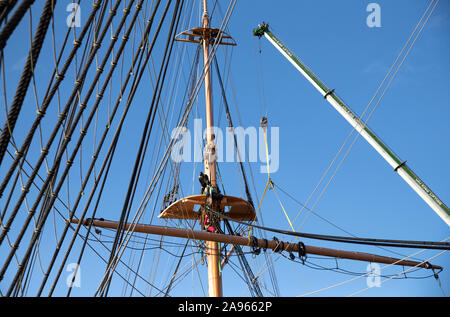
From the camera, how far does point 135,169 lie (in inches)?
263

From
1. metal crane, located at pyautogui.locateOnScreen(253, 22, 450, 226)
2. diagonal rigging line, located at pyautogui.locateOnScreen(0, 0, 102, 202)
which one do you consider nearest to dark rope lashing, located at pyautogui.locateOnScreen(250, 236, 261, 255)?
metal crane, located at pyautogui.locateOnScreen(253, 22, 450, 226)

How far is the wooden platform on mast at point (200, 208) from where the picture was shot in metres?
16.6

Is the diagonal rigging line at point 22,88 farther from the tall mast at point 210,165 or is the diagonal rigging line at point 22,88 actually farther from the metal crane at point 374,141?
the tall mast at point 210,165

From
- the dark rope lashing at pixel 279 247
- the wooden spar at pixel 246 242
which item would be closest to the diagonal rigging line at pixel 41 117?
the wooden spar at pixel 246 242

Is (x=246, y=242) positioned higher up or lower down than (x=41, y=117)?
higher up

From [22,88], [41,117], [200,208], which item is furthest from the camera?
[200,208]

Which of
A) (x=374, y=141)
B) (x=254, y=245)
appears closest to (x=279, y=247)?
(x=254, y=245)

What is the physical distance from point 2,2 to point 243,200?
13387mm

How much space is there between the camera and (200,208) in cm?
1709

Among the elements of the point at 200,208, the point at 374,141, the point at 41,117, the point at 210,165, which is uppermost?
the point at 210,165

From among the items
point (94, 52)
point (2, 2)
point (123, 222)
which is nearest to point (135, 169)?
point (123, 222)

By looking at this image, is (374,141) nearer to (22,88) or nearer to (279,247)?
(279,247)
